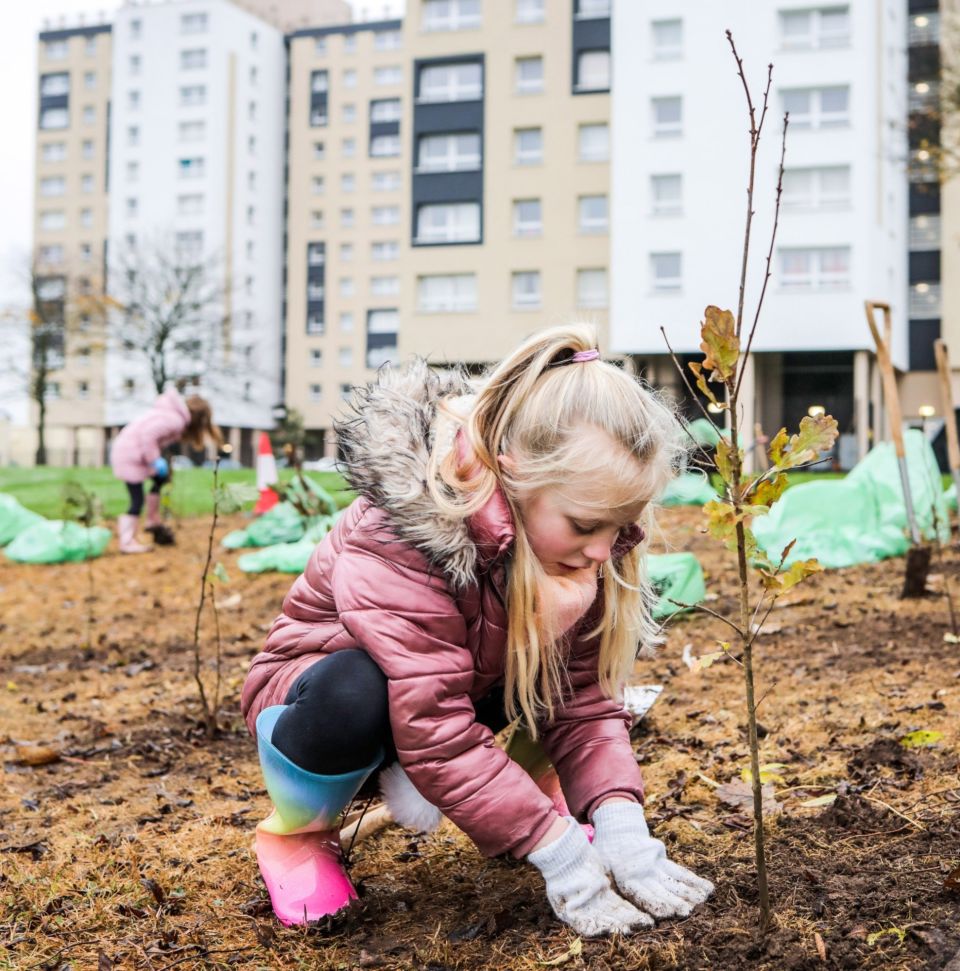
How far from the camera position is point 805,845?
206cm

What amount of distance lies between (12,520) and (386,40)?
4303 centimetres

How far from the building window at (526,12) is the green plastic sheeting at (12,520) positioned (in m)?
21.1

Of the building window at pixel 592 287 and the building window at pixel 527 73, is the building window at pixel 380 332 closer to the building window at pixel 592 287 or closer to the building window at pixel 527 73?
the building window at pixel 527 73

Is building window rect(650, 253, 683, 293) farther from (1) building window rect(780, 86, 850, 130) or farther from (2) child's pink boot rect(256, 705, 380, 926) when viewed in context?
(2) child's pink boot rect(256, 705, 380, 926)

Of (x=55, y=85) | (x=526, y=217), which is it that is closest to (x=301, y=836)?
(x=526, y=217)

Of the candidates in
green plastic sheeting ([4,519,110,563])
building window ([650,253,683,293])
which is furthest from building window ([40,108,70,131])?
green plastic sheeting ([4,519,110,563])

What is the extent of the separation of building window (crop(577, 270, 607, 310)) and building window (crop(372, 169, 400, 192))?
76.8 feet

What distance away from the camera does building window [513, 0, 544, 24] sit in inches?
1026

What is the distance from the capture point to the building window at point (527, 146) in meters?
26.0

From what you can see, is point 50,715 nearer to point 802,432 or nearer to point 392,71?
point 802,432

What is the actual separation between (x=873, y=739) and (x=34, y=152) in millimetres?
54354

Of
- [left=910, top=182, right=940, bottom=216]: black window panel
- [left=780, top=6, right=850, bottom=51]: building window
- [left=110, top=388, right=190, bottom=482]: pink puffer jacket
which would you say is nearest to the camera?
[left=110, top=388, right=190, bottom=482]: pink puffer jacket

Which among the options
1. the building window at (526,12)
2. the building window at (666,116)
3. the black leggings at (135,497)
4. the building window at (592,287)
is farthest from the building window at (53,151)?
the black leggings at (135,497)

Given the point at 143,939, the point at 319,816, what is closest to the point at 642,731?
the point at 319,816
